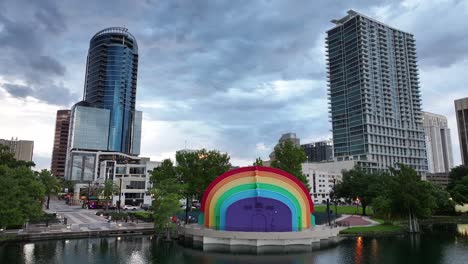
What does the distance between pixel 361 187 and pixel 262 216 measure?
52.3 metres

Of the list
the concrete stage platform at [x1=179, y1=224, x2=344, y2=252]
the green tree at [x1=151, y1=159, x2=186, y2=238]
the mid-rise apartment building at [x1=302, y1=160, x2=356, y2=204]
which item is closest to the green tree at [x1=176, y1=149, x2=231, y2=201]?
the green tree at [x1=151, y1=159, x2=186, y2=238]

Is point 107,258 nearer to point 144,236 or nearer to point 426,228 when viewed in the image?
point 144,236

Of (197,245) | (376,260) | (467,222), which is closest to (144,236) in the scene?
(197,245)

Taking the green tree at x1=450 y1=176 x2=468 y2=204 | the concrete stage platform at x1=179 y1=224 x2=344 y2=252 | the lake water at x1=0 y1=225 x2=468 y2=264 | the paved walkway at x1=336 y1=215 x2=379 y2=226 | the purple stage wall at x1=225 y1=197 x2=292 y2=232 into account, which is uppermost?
the green tree at x1=450 y1=176 x2=468 y2=204

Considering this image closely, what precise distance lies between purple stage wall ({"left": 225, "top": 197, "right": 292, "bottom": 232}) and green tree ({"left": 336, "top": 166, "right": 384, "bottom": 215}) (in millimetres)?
41415

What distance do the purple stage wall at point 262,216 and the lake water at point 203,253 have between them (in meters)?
6.98

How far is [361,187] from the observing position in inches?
3605

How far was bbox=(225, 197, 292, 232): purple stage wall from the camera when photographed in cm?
4809

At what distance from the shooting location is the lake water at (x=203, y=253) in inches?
1486

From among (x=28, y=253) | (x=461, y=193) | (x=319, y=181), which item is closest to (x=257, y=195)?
(x=28, y=253)

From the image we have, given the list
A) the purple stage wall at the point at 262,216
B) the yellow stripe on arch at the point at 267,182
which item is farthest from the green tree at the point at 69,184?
the purple stage wall at the point at 262,216

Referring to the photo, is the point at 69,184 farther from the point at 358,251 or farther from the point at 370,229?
the point at 358,251

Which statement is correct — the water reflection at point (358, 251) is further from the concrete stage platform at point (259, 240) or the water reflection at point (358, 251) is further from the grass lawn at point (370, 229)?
the grass lawn at point (370, 229)

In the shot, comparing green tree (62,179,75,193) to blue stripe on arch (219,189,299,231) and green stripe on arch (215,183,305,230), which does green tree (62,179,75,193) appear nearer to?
green stripe on arch (215,183,305,230)
